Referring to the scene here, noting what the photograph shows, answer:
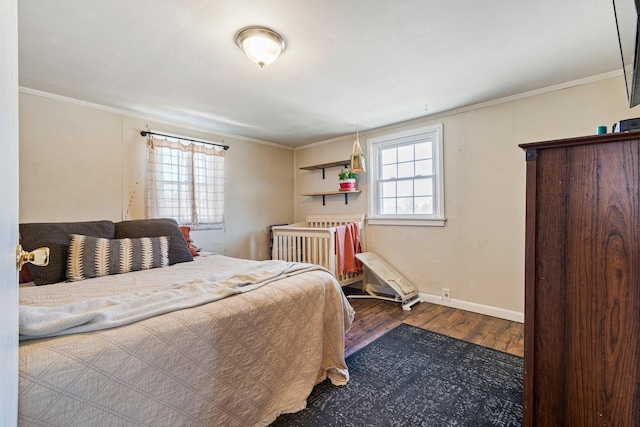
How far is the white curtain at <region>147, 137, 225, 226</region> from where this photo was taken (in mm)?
3162

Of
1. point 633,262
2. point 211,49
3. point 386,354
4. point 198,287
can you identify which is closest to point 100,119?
point 211,49

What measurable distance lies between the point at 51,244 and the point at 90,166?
1.16 m

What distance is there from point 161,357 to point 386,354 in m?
1.62

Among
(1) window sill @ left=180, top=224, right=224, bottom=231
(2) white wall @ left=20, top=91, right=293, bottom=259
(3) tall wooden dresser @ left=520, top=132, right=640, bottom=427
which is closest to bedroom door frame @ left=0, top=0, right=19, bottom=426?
(3) tall wooden dresser @ left=520, top=132, right=640, bottom=427

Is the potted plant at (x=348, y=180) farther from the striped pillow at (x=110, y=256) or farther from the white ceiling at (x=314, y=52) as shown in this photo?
the striped pillow at (x=110, y=256)

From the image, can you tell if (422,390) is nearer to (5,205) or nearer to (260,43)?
(5,205)

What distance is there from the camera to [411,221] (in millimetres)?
3506

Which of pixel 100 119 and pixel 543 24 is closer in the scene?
pixel 543 24

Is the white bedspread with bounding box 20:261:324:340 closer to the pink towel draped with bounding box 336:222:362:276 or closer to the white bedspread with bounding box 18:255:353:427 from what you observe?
the white bedspread with bounding box 18:255:353:427

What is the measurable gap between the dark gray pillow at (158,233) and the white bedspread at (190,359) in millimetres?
426

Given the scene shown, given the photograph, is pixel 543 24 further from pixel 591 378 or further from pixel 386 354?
pixel 386 354

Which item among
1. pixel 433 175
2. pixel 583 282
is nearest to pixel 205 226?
pixel 433 175

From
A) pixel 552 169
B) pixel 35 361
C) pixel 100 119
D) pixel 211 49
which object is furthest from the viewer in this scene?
pixel 100 119

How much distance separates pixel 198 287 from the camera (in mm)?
1500
